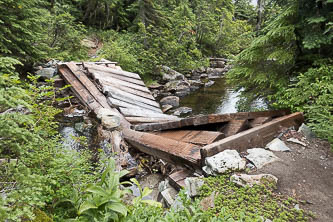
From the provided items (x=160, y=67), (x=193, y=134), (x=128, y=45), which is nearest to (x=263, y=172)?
(x=193, y=134)

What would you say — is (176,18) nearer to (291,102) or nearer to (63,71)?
(63,71)

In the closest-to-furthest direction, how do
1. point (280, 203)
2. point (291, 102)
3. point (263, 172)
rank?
point (280, 203) → point (263, 172) → point (291, 102)

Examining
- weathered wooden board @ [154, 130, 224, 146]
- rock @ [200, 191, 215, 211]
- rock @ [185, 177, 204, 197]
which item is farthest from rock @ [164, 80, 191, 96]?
rock @ [200, 191, 215, 211]

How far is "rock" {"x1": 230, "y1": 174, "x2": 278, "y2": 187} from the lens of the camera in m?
2.62

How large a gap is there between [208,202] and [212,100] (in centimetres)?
873

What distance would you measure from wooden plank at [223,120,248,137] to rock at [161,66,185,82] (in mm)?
9869

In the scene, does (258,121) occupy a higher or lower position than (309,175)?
higher

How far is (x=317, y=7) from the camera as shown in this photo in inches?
169

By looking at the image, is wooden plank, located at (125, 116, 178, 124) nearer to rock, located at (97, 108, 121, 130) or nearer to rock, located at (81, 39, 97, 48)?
rock, located at (97, 108, 121, 130)

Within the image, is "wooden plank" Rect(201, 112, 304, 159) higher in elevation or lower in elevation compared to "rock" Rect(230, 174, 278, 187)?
higher

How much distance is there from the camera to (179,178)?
331cm

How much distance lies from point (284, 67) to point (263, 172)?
3.53 metres

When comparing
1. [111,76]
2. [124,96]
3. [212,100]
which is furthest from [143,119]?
[212,100]

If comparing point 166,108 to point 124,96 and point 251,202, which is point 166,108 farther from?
point 251,202
